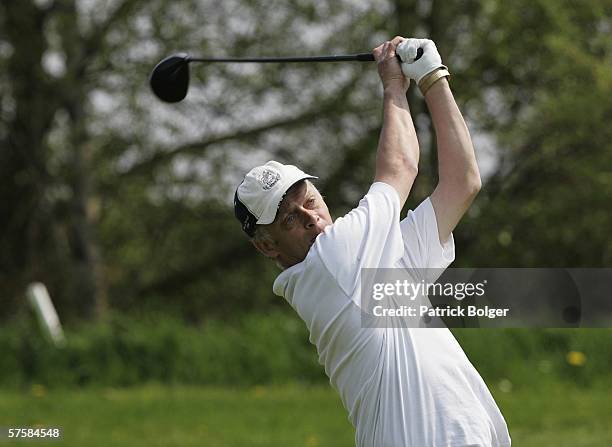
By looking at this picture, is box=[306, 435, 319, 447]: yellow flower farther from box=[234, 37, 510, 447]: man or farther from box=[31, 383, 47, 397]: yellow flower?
box=[234, 37, 510, 447]: man

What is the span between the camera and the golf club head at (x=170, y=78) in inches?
176

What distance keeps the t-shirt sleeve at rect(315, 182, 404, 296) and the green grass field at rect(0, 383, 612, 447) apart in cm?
418

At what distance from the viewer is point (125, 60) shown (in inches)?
518

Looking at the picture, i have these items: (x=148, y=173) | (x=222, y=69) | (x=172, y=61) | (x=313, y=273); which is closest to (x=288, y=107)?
(x=222, y=69)

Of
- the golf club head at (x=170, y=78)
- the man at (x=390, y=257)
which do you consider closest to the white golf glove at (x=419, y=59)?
the man at (x=390, y=257)

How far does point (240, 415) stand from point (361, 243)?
5.21m

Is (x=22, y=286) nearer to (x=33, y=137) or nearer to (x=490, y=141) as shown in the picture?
(x=33, y=137)

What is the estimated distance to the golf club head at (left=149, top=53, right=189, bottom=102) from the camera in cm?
448

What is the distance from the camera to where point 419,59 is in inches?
121

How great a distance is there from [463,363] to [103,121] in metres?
11.5

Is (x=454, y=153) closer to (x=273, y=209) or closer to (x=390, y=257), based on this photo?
(x=390, y=257)

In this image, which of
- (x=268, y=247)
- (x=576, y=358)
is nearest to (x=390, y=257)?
(x=268, y=247)

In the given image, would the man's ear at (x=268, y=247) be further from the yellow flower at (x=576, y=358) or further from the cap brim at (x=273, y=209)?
the yellow flower at (x=576, y=358)

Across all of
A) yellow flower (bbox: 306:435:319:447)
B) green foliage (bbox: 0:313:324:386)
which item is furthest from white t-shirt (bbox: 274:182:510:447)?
green foliage (bbox: 0:313:324:386)
